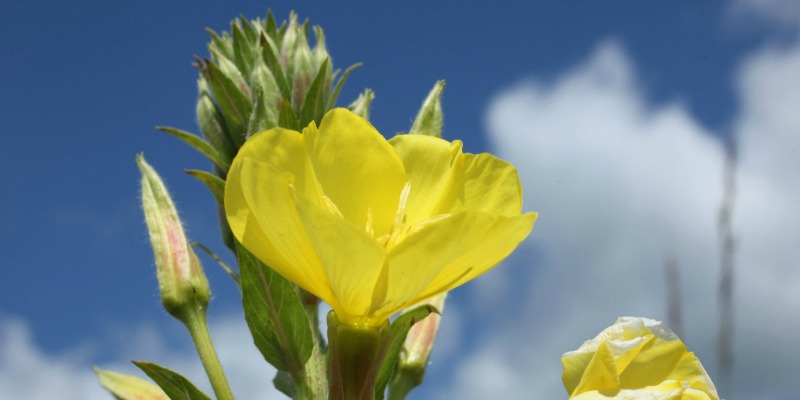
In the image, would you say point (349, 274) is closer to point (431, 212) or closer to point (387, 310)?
point (387, 310)

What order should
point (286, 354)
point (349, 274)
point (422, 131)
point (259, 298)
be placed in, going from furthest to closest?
point (422, 131) → point (286, 354) → point (259, 298) → point (349, 274)

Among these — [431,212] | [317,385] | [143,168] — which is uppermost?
[143,168]

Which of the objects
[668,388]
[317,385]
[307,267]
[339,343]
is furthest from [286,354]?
[668,388]

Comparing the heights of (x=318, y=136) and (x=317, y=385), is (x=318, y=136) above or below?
above

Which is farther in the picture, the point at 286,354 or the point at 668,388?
the point at 286,354

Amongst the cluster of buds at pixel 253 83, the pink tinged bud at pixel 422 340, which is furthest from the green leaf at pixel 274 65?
the pink tinged bud at pixel 422 340

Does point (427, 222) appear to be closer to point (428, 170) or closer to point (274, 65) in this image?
point (428, 170)

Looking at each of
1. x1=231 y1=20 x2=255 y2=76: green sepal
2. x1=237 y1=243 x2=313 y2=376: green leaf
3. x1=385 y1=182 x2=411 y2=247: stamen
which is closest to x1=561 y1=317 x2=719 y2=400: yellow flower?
x1=385 y1=182 x2=411 y2=247: stamen
